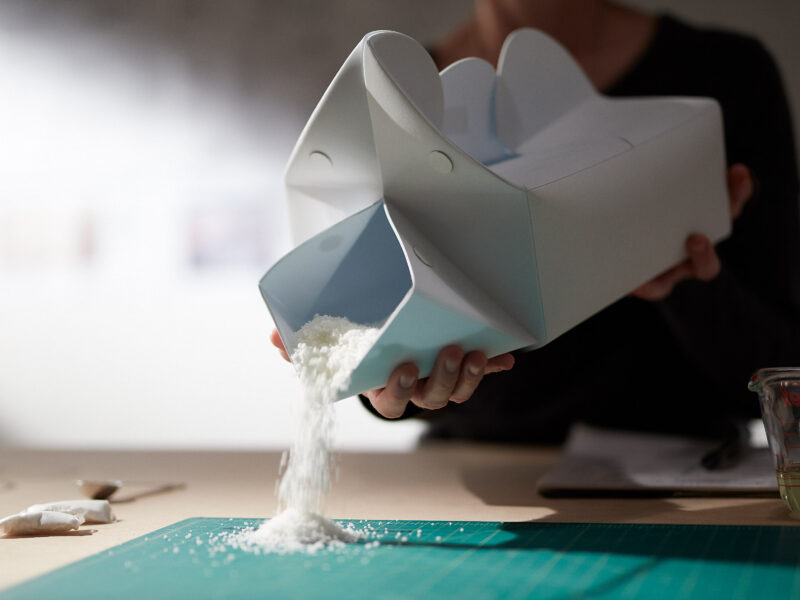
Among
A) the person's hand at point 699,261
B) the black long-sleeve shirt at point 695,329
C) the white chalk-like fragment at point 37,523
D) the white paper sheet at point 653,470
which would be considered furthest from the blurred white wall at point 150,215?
the white chalk-like fragment at point 37,523

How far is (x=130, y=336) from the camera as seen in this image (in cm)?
261

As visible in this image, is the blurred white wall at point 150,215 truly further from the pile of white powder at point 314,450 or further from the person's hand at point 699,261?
the pile of white powder at point 314,450

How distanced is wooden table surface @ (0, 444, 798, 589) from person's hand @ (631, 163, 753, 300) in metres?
0.22

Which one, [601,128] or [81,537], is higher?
[601,128]

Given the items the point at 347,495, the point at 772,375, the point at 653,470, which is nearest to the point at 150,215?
the point at 347,495

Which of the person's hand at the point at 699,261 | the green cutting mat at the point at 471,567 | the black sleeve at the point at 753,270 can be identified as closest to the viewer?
the green cutting mat at the point at 471,567

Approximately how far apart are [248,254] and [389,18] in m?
0.79

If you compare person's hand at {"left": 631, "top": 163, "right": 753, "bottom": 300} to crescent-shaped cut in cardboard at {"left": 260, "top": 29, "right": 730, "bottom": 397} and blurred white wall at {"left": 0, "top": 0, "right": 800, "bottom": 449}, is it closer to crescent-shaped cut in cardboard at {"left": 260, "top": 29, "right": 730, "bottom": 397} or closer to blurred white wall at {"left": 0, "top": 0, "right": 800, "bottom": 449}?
crescent-shaped cut in cardboard at {"left": 260, "top": 29, "right": 730, "bottom": 397}

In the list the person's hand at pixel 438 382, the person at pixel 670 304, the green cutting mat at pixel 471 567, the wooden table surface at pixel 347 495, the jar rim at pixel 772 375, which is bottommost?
the green cutting mat at pixel 471 567

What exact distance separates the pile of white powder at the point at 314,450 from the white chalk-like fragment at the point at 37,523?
16 centimetres

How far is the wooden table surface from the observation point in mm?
704

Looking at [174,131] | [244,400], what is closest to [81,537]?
[244,400]

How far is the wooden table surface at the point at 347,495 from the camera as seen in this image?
0.70 meters

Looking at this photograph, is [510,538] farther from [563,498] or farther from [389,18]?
[389,18]
